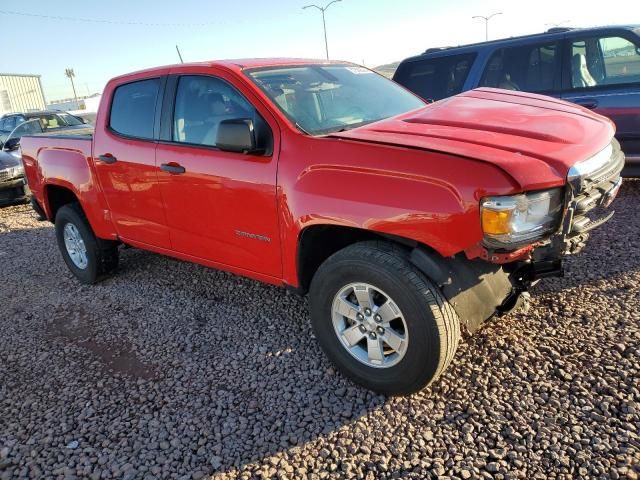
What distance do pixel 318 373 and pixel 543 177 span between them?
67.8 inches

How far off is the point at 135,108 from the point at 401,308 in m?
2.81

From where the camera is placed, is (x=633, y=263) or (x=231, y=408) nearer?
(x=231, y=408)

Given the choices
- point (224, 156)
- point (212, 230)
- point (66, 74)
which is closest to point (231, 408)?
point (212, 230)

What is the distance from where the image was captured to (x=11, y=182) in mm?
8867

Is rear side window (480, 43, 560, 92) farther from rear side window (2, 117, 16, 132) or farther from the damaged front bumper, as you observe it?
rear side window (2, 117, 16, 132)

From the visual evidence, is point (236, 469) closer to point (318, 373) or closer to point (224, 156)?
point (318, 373)

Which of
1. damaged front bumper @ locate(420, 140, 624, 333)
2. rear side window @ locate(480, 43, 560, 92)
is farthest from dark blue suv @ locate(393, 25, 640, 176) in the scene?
damaged front bumper @ locate(420, 140, 624, 333)

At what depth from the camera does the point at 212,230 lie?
3.49 meters

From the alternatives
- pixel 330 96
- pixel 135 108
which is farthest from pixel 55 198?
pixel 330 96

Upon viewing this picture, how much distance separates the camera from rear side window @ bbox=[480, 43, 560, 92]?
589 centimetres

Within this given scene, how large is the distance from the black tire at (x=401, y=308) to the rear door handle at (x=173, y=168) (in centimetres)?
130

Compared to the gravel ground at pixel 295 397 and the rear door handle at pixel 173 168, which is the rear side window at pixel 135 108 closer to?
the rear door handle at pixel 173 168

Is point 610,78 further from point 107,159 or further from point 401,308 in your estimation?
point 107,159

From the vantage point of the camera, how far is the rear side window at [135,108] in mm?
3924
